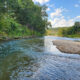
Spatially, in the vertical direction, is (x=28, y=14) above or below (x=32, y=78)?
above

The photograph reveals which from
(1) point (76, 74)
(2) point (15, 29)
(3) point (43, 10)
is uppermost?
(3) point (43, 10)

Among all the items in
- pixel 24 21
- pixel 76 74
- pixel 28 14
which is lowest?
pixel 76 74

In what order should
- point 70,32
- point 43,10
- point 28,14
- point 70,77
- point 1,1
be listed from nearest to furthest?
point 70,77
point 1,1
point 28,14
point 43,10
point 70,32

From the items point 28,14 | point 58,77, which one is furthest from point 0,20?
point 28,14

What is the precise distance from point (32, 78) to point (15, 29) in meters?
20.5

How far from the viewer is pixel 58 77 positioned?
12.1 ft

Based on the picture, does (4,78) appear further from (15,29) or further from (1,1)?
(15,29)

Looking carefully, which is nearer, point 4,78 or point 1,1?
point 4,78

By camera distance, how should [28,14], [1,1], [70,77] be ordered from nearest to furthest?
[70,77] → [1,1] → [28,14]

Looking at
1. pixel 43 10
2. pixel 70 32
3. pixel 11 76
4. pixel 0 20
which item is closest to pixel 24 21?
pixel 43 10

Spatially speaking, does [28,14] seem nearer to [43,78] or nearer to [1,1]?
[1,1]

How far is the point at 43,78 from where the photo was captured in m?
3.57

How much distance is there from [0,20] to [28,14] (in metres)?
19.2

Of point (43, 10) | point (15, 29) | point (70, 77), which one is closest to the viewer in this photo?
point (70, 77)
